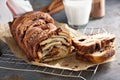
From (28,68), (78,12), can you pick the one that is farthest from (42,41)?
(78,12)

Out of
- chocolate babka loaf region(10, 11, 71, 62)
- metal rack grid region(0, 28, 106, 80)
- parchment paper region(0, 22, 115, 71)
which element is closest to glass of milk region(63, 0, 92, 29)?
parchment paper region(0, 22, 115, 71)

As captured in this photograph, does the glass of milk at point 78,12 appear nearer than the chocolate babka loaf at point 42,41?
No

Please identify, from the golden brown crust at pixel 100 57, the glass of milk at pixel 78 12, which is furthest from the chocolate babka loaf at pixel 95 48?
the glass of milk at pixel 78 12

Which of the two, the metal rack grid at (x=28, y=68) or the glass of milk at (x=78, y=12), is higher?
the glass of milk at (x=78, y=12)

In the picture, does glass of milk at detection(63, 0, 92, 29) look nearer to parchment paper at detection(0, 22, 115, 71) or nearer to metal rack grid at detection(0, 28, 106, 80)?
parchment paper at detection(0, 22, 115, 71)

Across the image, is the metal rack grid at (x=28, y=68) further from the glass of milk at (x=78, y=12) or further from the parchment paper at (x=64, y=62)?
the glass of milk at (x=78, y=12)

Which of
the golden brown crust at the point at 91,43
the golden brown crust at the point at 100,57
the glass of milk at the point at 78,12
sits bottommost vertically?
the golden brown crust at the point at 100,57

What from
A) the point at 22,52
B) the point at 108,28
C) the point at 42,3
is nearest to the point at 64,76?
the point at 22,52
